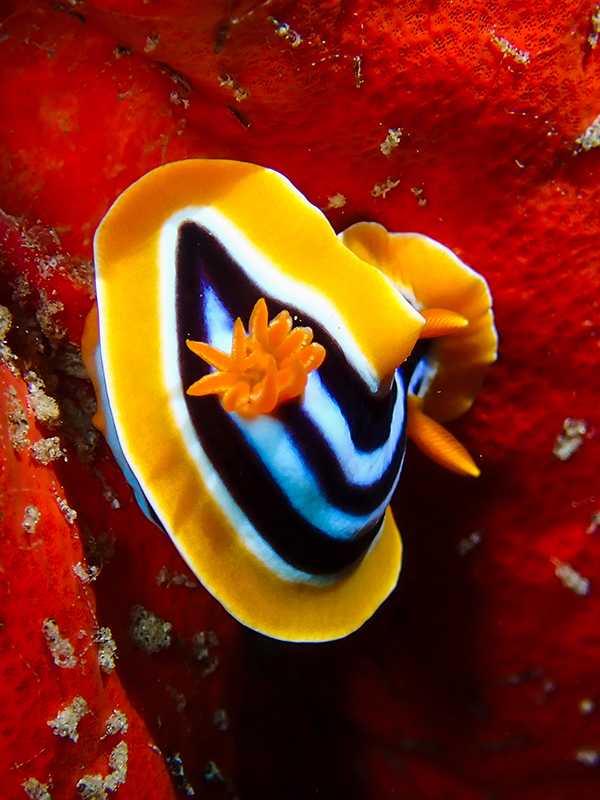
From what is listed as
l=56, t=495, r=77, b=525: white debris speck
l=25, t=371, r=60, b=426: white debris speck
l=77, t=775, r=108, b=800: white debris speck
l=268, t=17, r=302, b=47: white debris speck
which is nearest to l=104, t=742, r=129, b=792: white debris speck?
l=77, t=775, r=108, b=800: white debris speck

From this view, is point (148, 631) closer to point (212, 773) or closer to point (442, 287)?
point (212, 773)

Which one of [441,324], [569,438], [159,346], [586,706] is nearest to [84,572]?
[159,346]

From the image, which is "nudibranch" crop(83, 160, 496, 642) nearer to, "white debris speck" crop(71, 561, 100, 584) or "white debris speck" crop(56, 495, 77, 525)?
"white debris speck" crop(56, 495, 77, 525)

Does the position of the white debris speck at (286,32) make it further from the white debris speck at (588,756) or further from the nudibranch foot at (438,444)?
the white debris speck at (588,756)

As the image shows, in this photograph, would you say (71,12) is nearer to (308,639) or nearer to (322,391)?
(322,391)

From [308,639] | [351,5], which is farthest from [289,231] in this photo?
[308,639]

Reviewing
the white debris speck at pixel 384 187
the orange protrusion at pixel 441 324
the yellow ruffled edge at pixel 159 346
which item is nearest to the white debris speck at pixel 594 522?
the orange protrusion at pixel 441 324
